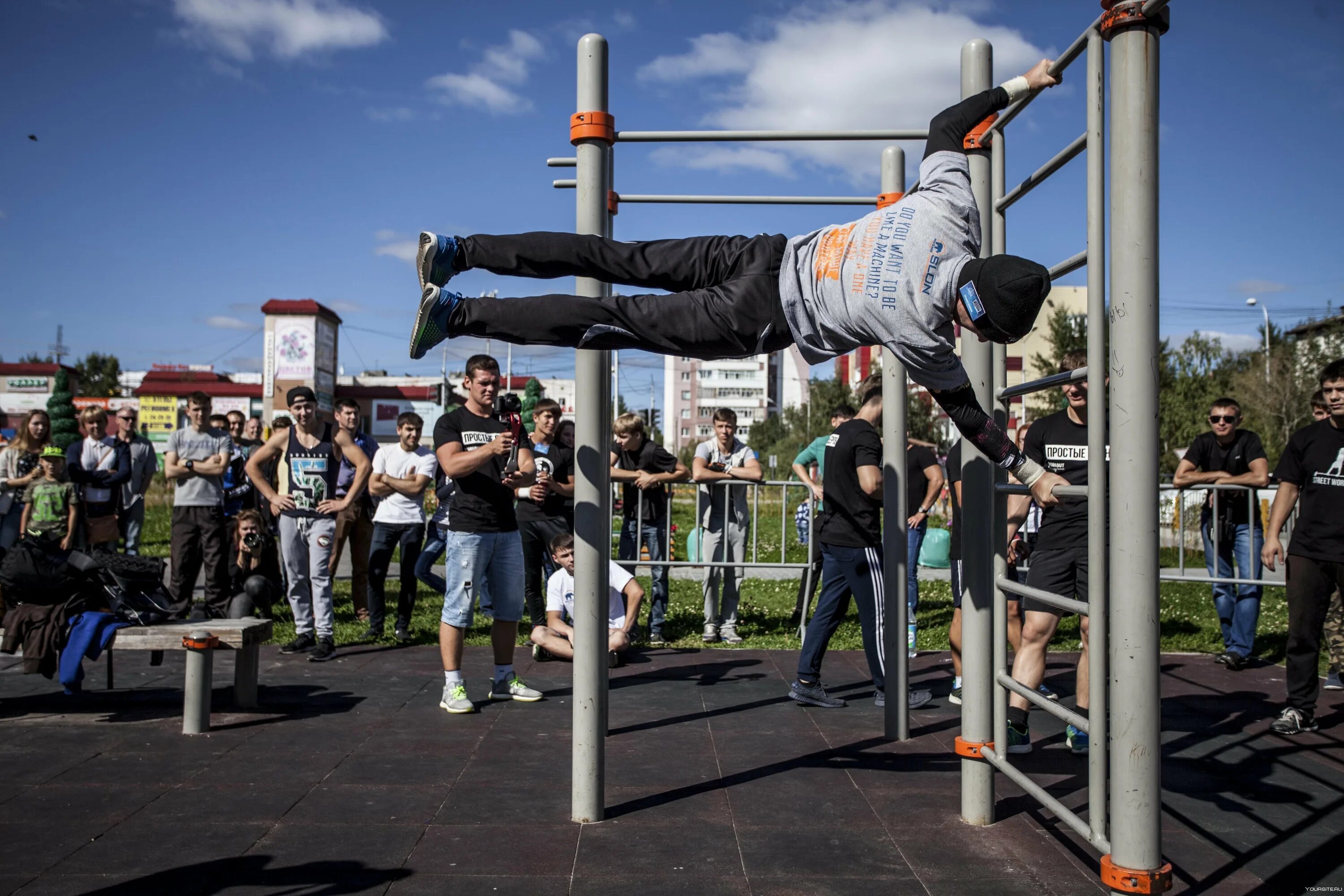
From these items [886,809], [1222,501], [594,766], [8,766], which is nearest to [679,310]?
[594,766]

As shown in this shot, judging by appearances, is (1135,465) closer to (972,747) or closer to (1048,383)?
(1048,383)

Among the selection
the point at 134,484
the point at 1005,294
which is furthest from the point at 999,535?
the point at 134,484

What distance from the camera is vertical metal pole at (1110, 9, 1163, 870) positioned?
264cm

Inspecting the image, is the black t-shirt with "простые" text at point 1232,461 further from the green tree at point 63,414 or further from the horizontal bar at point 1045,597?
the green tree at point 63,414

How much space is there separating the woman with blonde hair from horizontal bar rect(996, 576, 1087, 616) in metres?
8.31

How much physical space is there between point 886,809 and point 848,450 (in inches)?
99.2

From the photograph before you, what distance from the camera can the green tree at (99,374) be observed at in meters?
76.4

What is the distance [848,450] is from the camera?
6.06 m

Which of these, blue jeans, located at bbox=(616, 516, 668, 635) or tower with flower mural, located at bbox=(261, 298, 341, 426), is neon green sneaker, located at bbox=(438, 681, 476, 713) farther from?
tower with flower mural, located at bbox=(261, 298, 341, 426)

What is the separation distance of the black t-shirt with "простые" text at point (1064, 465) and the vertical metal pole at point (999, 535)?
110 centimetres

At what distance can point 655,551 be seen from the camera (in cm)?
866

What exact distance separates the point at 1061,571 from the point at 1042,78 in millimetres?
2472

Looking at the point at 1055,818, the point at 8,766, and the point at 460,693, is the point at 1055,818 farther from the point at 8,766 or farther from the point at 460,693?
the point at 8,766

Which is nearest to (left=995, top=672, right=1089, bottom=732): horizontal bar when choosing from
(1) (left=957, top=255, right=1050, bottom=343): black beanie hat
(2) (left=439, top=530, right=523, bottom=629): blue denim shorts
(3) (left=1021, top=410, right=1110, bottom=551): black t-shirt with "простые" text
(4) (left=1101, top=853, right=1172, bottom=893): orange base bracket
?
(4) (left=1101, top=853, right=1172, bottom=893): orange base bracket
